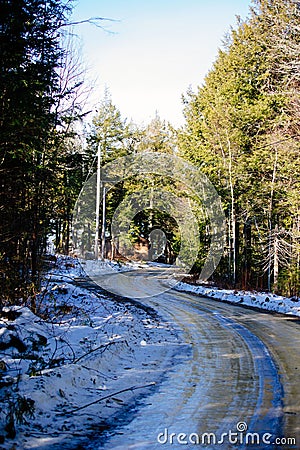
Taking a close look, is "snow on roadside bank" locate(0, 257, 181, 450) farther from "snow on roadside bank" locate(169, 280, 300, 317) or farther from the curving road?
"snow on roadside bank" locate(169, 280, 300, 317)

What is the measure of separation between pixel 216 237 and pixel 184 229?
2881 mm

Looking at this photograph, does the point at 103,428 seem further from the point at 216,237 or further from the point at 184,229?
the point at 184,229

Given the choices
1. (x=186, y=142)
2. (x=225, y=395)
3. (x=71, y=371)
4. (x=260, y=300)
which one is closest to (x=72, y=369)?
(x=71, y=371)

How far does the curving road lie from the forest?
4.03 m

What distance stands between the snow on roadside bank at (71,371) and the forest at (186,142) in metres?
1.43

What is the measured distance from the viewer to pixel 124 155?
145 ft

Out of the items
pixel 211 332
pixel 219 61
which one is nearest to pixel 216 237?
pixel 219 61

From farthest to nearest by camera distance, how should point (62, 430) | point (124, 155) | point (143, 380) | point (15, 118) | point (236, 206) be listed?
point (124, 155)
point (236, 206)
point (15, 118)
point (143, 380)
point (62, 430)

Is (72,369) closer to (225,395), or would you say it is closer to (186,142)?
(225,395)

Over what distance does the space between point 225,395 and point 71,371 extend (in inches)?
83.6

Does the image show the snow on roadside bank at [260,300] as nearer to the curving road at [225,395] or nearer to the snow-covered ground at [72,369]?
the curving road at [225,395]

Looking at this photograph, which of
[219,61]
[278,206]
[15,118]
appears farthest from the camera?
[219,61]

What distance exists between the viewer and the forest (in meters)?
7.59

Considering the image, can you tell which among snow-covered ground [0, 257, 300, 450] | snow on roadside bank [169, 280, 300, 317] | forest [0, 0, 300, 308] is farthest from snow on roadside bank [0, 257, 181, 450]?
snow on roadside bank [169, 280, 300, 317]
